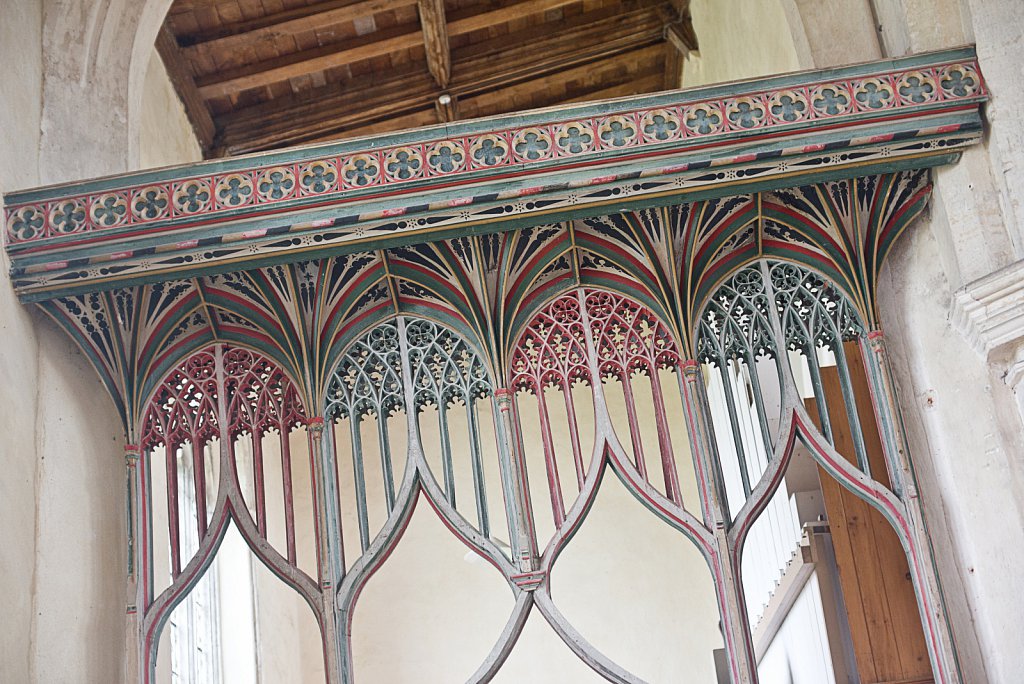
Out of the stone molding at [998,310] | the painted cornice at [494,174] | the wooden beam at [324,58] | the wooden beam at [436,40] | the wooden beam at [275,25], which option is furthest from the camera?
the wooden beam at [324,58]

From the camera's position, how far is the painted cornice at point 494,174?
208 inches

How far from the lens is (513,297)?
5680mm

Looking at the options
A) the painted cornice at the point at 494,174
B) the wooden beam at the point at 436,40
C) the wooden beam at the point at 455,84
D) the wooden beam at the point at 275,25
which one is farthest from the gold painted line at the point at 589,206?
the wooden beam at the point at 455,84

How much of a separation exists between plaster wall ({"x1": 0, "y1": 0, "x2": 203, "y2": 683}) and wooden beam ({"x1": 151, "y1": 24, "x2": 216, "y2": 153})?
203cm

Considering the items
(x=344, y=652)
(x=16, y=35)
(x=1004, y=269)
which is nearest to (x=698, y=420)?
(x=1004, y=269)

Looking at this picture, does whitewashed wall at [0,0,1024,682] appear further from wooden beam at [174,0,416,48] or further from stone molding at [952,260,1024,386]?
wooden beam at [174,0,416,48]

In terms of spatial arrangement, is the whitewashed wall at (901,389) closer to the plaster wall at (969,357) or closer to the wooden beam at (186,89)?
the plaster wall at (969,357)

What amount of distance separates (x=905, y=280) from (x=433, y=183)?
2.03m

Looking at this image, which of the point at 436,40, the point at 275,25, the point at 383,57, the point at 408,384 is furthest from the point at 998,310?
the point at 383,57

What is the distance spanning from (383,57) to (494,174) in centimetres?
421

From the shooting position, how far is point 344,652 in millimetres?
5246

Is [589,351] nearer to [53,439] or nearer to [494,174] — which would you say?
[494,174]

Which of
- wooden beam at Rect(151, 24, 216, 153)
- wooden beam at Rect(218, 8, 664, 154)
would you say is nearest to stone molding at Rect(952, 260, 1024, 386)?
wooden beam at Rect(218, 8, 664, 154)

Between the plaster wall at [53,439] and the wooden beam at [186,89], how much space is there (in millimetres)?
2029
